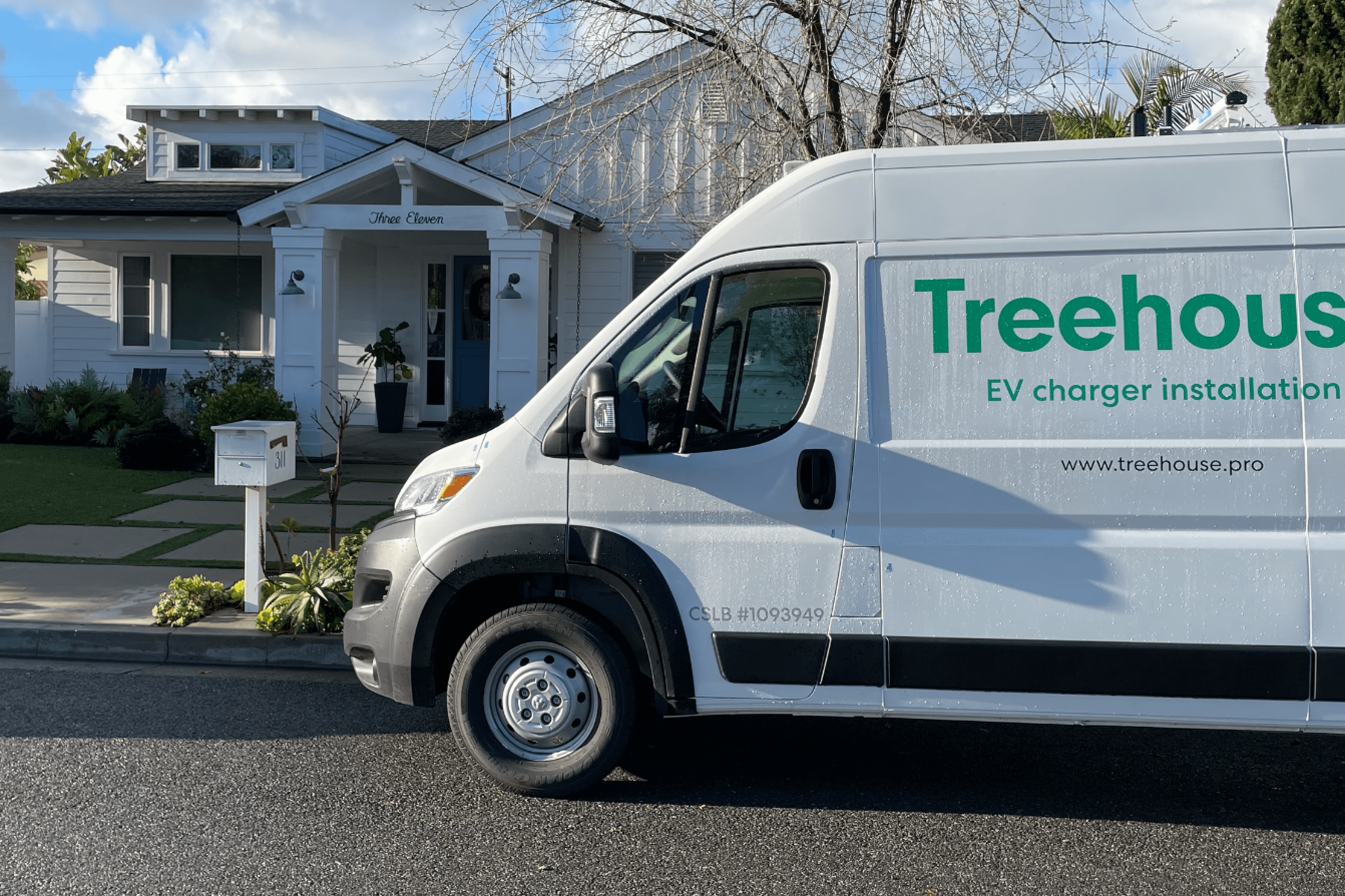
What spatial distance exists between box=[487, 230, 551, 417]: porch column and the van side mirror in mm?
10116

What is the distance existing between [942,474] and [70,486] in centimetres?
1061

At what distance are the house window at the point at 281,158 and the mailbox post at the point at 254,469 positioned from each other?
12.7 metres

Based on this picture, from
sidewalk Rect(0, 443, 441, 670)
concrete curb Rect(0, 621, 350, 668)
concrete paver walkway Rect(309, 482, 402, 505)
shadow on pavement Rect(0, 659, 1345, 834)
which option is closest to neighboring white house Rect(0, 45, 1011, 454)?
concrete paver walkway Rect(309, 482, 402, 505)

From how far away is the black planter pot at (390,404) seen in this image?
17234 millimetres

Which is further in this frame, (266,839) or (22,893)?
(266,839)

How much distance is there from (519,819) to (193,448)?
10670mm

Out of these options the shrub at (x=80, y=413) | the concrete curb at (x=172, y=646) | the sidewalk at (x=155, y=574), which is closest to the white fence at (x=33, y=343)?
the shrub at (x=80, y=413)

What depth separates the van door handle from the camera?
4.30m

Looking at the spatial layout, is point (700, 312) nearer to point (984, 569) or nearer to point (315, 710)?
point (984, 569)

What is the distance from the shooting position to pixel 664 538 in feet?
14.5

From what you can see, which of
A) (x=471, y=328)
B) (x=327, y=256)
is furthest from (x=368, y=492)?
(x=471, y=328)

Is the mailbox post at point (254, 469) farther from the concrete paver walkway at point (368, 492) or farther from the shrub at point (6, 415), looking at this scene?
the shrub at point (6, 415)

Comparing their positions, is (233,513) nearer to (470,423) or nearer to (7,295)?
(470,423)

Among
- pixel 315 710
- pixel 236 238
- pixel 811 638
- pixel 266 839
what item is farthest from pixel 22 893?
pixel 236 238
